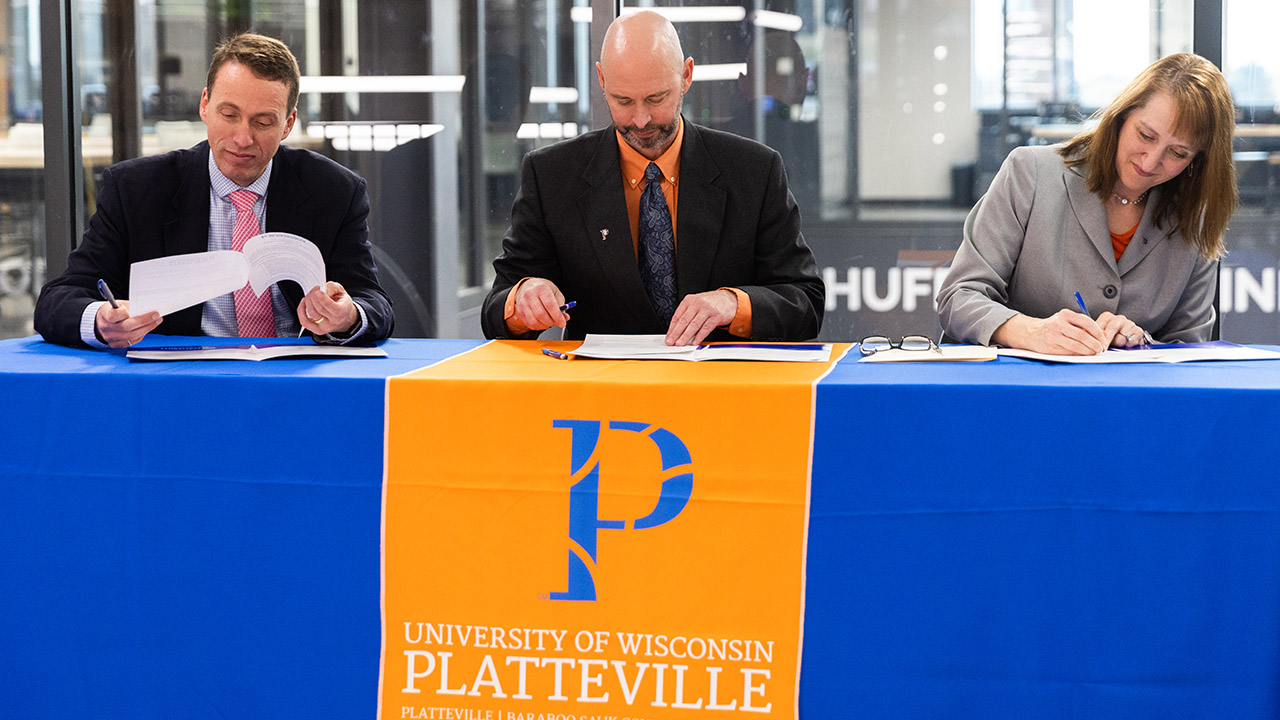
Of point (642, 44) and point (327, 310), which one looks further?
point (642, 44)

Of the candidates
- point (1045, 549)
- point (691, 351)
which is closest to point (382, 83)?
point (691, 351)

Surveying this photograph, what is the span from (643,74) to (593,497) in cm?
102

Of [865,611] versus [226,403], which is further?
[226,403]

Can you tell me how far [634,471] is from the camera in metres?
1.41

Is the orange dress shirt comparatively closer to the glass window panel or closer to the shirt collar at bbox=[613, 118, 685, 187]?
the shirt collar at bbox=[613, 118, 685, 187]

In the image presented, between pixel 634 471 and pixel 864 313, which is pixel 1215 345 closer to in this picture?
pixel 634 471

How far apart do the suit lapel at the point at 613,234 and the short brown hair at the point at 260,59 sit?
2.22ft

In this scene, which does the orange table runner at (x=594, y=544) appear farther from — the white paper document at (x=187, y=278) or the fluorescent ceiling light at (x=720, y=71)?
the fluorescent ceiling light at (x=720, y=71)

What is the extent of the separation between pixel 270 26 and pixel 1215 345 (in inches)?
141

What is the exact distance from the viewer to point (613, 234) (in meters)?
2.23

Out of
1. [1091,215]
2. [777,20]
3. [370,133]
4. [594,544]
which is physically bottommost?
[594,544]

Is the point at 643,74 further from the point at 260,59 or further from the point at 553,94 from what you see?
the point at 553,94

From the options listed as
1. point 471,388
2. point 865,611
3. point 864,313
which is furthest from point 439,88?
point 865,611

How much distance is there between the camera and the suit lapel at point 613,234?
222cm
